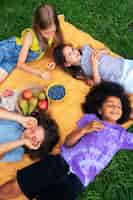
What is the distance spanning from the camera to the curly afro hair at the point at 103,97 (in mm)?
3973

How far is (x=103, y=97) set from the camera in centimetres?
398

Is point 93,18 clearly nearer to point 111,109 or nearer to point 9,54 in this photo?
point 9,54

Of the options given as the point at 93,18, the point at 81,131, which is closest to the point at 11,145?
the point at 81,131

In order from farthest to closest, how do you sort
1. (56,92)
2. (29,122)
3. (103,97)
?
(56,92)
(103,97)
(29,122)

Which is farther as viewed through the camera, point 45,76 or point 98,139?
point 45,76

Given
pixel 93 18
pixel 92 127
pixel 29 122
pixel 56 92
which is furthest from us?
pixel 93 18

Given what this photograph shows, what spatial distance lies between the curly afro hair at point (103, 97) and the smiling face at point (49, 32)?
1.90ft

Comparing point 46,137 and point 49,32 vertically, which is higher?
point 49,32

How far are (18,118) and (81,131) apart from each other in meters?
0.51

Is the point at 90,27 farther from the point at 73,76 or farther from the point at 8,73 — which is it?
the point at 8,73

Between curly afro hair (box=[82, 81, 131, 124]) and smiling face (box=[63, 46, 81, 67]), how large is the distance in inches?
11.9

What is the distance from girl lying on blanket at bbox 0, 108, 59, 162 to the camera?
12.0 feet

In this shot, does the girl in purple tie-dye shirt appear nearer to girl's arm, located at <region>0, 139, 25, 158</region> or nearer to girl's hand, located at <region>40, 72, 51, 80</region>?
girl's arm, located at <region>0, 139, 25, 158</region>

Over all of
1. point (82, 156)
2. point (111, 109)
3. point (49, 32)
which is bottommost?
A: point (82, 156)
